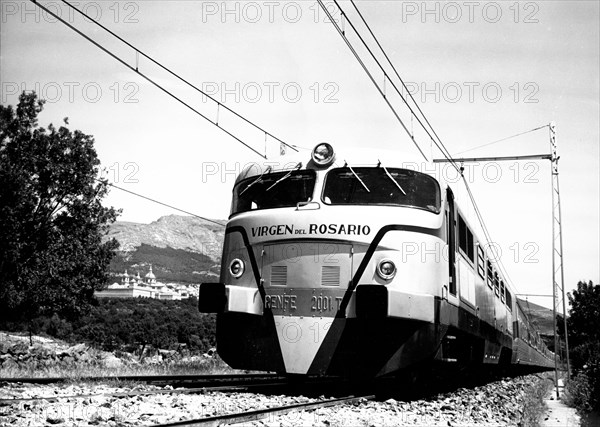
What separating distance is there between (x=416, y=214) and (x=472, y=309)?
3.33 metres

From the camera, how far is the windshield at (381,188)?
9.38 m

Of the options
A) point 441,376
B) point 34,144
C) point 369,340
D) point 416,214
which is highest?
point 34,144

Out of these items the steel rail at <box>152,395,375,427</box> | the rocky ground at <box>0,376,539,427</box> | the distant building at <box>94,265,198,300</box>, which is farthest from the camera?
the distant building at <box>94,265,198,300</box>

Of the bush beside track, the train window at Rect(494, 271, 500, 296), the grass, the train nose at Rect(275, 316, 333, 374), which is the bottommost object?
the bush beside track

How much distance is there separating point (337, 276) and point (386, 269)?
63 cm

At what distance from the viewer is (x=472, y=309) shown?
11742 millimetres

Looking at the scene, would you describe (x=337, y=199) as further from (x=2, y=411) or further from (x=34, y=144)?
(x=34, y=144)

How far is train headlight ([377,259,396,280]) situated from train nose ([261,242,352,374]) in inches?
15.0

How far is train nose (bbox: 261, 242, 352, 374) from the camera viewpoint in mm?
8680

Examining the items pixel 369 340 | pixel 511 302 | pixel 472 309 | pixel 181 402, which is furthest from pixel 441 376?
pixel 511 302

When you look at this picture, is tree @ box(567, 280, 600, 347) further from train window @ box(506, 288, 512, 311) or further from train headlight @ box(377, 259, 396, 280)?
train headlight @ box(377, 259, 396, 280)

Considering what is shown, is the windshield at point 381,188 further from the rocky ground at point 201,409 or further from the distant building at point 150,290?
the distant building at point 150,290

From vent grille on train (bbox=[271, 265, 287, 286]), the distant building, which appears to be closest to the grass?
vent grille on train (bbox=[271, 265, 287, 286])

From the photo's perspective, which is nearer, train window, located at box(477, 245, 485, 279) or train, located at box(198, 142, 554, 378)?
train, located at box(198, 142, 554, 378)
